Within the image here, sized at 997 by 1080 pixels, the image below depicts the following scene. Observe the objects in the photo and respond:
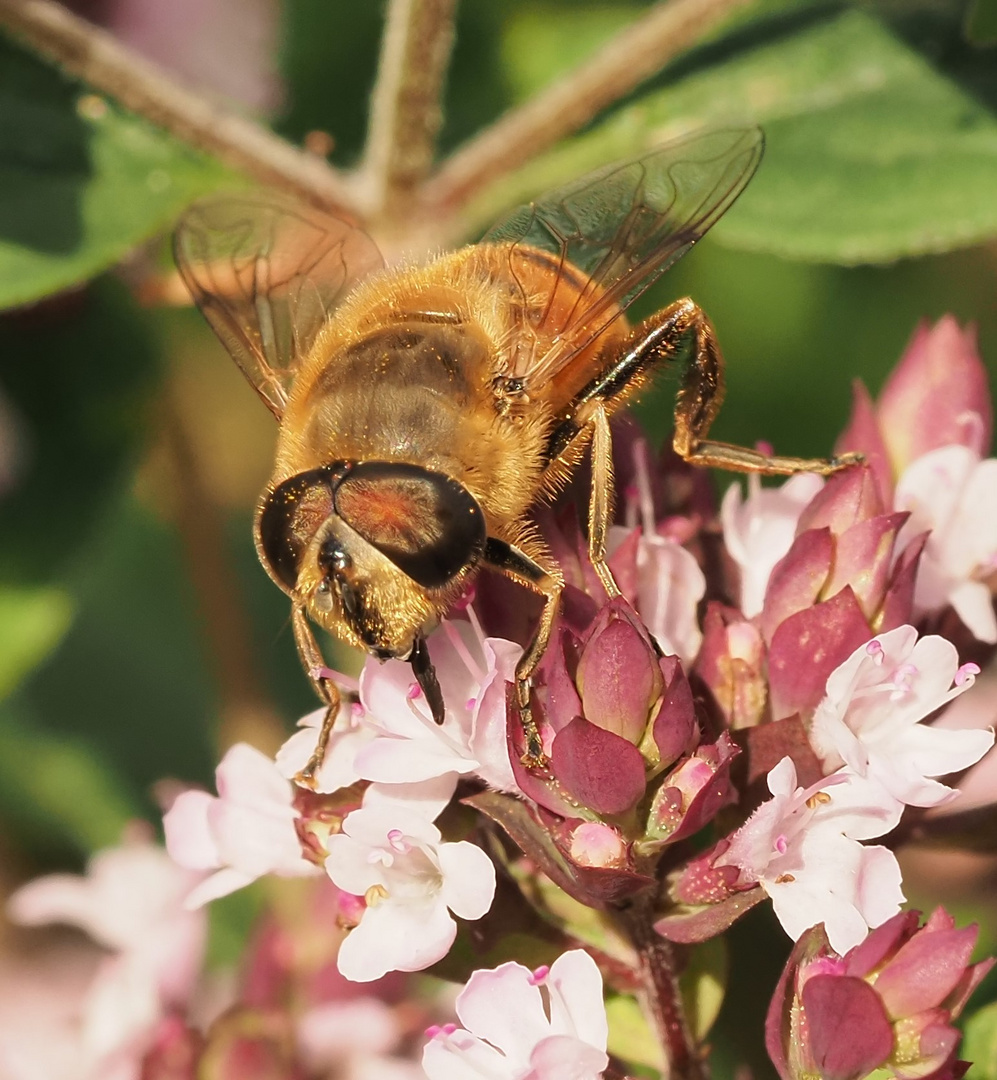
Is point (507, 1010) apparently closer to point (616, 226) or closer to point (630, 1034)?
point (630, 1034)

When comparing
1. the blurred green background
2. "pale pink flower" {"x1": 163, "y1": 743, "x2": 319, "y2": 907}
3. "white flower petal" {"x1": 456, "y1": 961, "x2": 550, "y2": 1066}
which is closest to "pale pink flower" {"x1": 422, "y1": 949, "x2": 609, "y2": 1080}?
"white flower petal" {"x1": 456, "y1": 961, "x2": 550, "y2": 1066}

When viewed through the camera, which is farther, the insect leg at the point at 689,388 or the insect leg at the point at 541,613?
the insect leg at the point at 689,388

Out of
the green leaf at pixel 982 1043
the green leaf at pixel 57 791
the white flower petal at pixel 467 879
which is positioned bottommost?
the green leaf at pixel 57 791

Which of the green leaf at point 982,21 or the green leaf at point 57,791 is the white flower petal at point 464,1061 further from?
the green leaf at point 57,791

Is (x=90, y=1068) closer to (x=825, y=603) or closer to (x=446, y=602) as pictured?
(x=446, y=602)

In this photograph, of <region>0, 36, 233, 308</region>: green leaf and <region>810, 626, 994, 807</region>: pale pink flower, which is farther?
<region>0, 36, 233, 308</region>: green leaf

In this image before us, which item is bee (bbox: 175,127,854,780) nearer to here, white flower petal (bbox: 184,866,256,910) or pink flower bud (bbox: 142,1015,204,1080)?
white flower petal (bbox: 184,866,256,910)

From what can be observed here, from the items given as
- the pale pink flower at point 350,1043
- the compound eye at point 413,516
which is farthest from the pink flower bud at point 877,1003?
the pale pink flower at point 350,1043

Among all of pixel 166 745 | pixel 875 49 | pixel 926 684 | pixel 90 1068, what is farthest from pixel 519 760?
pixel 166 745
